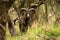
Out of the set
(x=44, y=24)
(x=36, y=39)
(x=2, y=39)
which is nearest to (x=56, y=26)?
(x=44, y=24)

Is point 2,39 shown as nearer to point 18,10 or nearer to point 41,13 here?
point 18,10

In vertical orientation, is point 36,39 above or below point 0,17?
below

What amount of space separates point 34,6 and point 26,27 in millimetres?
1289

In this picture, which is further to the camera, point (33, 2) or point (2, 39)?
point (33, 2)

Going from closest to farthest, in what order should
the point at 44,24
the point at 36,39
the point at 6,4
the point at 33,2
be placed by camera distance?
the point at 6,4 < the point at 36,39 < the point at 33,2 < the point at 44,24

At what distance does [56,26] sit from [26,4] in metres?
2.09

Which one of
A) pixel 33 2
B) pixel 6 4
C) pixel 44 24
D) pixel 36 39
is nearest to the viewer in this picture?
pixel 6 4

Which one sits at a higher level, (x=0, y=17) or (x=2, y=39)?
(x=0, y=17)

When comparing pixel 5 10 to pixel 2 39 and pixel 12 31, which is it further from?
pixel 12 31

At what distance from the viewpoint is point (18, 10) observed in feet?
39.8

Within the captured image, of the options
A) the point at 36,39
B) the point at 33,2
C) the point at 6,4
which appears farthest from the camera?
the point at 33,2

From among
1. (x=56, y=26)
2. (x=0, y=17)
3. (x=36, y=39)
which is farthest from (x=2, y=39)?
(x=56, y=26)

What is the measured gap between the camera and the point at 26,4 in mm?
12016

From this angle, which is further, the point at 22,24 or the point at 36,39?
the point at 22,24
